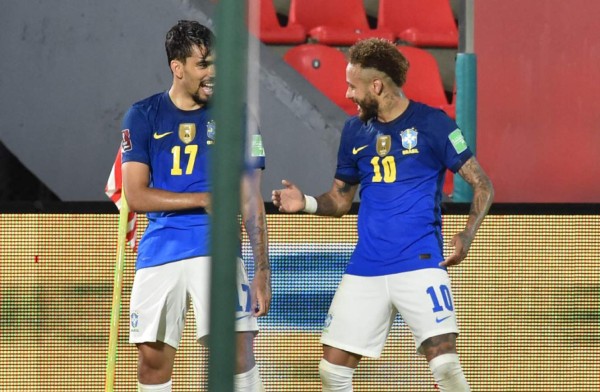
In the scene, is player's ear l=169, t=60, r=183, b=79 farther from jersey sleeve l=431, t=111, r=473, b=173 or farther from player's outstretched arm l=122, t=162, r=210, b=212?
jersey sleeve l=431, t=111, r=473, b=173

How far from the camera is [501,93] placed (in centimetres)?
784

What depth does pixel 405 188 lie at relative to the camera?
5121 mm

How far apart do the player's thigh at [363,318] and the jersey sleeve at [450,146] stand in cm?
57

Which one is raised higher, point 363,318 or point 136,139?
point 136,139

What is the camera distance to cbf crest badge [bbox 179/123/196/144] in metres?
4.84

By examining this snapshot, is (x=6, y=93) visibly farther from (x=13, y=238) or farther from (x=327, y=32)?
(x=327, y=32)

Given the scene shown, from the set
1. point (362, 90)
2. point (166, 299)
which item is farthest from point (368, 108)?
point (166, 299)

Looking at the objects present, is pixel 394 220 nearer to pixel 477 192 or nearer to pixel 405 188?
pixel 405 188

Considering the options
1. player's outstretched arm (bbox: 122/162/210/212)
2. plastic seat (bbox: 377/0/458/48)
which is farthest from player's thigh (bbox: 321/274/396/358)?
plastic seat (bbox: 377/0/458/48)

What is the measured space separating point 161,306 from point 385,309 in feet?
3.14

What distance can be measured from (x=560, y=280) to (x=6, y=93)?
355cm

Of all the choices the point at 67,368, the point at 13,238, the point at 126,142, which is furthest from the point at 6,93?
the point at 126,142

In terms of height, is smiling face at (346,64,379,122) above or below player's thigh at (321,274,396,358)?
above

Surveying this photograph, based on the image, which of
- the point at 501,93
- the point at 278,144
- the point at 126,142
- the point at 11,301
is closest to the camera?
the point at 126,142
